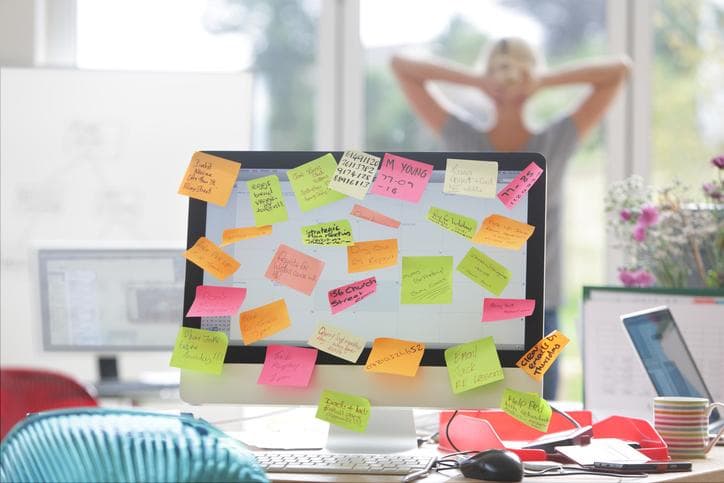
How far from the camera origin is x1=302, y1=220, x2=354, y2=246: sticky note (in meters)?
1.46

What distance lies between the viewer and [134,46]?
13.4 feet

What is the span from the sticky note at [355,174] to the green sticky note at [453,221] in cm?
11

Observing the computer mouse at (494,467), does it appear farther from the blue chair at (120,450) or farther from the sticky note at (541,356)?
the blue chair at (120,450)

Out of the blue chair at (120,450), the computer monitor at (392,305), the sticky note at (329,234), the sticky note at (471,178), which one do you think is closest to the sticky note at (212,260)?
the computer monitor at (392,305)

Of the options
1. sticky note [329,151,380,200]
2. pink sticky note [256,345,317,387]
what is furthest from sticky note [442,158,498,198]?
pink sticky note [256,345,317,387]

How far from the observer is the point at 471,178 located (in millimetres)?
1457

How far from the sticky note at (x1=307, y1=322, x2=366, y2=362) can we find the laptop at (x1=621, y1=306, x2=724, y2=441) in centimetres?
50

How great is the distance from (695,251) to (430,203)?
0.68 meters

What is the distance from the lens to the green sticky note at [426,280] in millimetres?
1436

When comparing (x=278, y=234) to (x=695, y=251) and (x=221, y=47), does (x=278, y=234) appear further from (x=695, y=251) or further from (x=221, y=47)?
(x=221, y=47)

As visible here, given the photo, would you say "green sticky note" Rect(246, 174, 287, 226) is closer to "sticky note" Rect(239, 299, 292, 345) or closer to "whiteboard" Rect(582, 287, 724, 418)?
"sticky note" Rect(239, 299, 292, 345)

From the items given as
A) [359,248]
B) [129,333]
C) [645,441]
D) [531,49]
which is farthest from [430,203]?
[531,49]

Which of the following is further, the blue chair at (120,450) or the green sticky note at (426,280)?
the green sticky note at (426,280)

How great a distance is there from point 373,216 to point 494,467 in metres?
0.42
